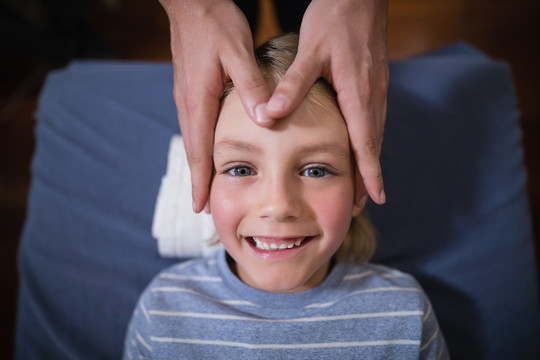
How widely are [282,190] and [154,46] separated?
2112 millimetres

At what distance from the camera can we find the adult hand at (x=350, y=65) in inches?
26.7

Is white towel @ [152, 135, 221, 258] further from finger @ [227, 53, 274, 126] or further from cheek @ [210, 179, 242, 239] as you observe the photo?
finger @ [227, 53, 274, 126]

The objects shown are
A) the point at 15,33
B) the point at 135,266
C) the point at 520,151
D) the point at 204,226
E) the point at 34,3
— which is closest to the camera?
the point at 204,226

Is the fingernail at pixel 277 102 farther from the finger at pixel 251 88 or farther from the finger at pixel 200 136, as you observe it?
the finger at pixel 200 136

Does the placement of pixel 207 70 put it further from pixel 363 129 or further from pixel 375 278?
pixel 375 278

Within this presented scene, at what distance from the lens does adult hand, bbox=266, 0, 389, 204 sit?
2.23ft

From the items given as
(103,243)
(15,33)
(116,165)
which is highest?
(15,33)

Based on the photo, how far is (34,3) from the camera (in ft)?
7.03

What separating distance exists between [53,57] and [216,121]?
193 centimetres

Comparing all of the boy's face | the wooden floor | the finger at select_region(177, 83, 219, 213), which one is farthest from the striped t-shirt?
the wooden floor

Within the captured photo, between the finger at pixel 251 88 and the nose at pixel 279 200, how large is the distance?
106mm

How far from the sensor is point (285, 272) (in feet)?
2.33

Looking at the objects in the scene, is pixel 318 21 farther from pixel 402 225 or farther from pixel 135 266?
pixel 135 266

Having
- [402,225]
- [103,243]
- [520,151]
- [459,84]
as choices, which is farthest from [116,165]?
[520,151]
